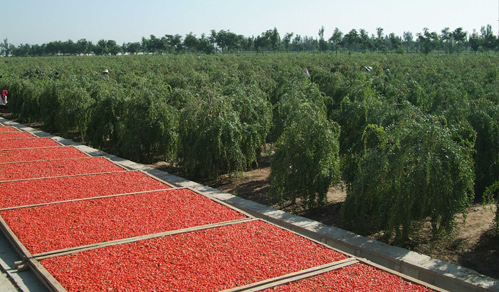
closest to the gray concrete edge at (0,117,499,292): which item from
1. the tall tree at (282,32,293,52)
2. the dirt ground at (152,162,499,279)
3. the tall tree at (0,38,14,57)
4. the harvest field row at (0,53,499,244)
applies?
the harvest field row at (0,53,499,244)

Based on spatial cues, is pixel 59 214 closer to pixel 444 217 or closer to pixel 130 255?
pixel 130 255

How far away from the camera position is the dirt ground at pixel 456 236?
588cm

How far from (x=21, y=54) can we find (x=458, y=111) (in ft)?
439

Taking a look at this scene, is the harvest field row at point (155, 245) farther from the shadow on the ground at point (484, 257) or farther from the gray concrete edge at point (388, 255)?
the shadow on the ground at point (484, 257)

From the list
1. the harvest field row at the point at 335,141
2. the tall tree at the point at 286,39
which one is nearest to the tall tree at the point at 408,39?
the tall tree at the point at 286,39

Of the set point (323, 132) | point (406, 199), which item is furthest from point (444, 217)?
point (323, 132)

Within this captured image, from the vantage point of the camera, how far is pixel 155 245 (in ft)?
18.0

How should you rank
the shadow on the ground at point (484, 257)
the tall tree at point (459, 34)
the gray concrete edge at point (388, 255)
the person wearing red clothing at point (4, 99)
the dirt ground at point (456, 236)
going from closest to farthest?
1. the gray concrete edge at point (388, 255)
2. the shadow on the ground at point (484, 257)
3. the dirt ground at point (456, 236)
4. the person wearing red clothing at point (4, 99)
5. the tall tree at point (459, 34)

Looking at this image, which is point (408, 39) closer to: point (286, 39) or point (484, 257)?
point (286, 39)

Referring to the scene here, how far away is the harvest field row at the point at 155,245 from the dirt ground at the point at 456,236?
1.38m

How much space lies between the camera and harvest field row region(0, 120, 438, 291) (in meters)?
4.59

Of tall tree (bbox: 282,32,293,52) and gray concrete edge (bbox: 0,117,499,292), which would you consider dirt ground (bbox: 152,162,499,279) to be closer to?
gray concrete edge (bbox: 0,117,499,292)

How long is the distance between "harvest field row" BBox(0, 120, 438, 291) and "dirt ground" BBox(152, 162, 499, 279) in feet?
4.54

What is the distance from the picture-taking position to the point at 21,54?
123m
